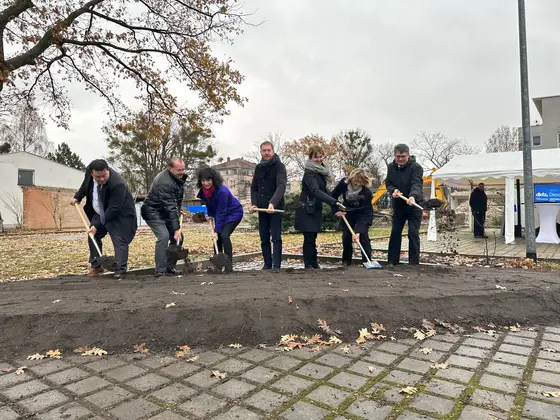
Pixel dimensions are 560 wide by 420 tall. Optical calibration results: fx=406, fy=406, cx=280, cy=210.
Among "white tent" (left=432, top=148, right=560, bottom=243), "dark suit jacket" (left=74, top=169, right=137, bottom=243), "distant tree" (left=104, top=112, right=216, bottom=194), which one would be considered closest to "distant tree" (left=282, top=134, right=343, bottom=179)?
"distant tree" (left=104, top=112, right=216, bottom=194)

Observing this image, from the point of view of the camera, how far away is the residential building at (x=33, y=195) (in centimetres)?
2889

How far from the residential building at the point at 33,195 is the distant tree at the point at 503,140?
4248 centimetres

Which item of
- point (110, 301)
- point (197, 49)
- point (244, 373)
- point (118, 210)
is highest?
point (197, 49)

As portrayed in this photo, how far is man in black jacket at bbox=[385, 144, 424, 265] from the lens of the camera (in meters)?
6.23

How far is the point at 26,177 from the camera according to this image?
33062 millimetres

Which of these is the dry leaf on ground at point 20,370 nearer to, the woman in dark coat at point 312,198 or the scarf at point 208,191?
the scarf at point 208,191

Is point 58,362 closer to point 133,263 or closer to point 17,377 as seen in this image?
point 17,377

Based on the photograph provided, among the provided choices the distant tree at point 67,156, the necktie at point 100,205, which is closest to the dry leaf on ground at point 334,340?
the necktie at point 100,205

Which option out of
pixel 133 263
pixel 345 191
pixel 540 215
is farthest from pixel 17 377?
pixel 540 215

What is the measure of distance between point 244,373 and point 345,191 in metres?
4.40

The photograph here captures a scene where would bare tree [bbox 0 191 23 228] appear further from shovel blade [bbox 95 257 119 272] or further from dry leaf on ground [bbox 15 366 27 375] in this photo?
dry leaf on ground [bbox 15 366 27 375]

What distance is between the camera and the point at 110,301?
397 centimetres

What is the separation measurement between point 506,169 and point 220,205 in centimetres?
913

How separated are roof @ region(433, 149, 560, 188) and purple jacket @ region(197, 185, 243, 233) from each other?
8.56 metres
